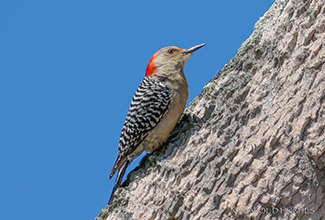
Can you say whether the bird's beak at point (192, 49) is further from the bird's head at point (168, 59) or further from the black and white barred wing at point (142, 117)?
the black and white barred wing at point (142, 117)

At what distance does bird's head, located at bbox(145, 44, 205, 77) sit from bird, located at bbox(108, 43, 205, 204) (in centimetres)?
6

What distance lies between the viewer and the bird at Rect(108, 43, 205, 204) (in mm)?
4754

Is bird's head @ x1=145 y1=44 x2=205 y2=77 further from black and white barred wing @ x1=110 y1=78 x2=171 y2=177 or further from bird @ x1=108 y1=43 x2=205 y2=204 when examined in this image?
black and white barred wing @ x1=110 y1=78 x2=171 y2=177

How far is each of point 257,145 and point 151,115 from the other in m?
1.63

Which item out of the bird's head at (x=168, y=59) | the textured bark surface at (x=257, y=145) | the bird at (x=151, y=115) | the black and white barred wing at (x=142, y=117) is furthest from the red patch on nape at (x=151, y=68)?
the textured bark surface at (x=257, y=145)

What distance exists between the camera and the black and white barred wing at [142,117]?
4.83 meters

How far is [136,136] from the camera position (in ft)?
15.9

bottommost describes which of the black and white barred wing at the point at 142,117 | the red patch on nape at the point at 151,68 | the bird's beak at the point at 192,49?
the black and white barred wing at the point at 142,117

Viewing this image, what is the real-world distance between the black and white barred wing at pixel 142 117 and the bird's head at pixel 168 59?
0.37 m

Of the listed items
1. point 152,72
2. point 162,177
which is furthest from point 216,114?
point 152,72

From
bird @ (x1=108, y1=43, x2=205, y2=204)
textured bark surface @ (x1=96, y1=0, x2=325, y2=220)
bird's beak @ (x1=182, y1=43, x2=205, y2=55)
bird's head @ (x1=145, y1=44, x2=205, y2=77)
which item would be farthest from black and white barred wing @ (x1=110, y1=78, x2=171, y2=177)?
bird's beak @ (x1=182, y1=43, x2=205, y2=55)

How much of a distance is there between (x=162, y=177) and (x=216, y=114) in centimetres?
91

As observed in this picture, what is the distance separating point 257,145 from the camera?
12.0ft

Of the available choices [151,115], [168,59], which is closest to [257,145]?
[151,115]
